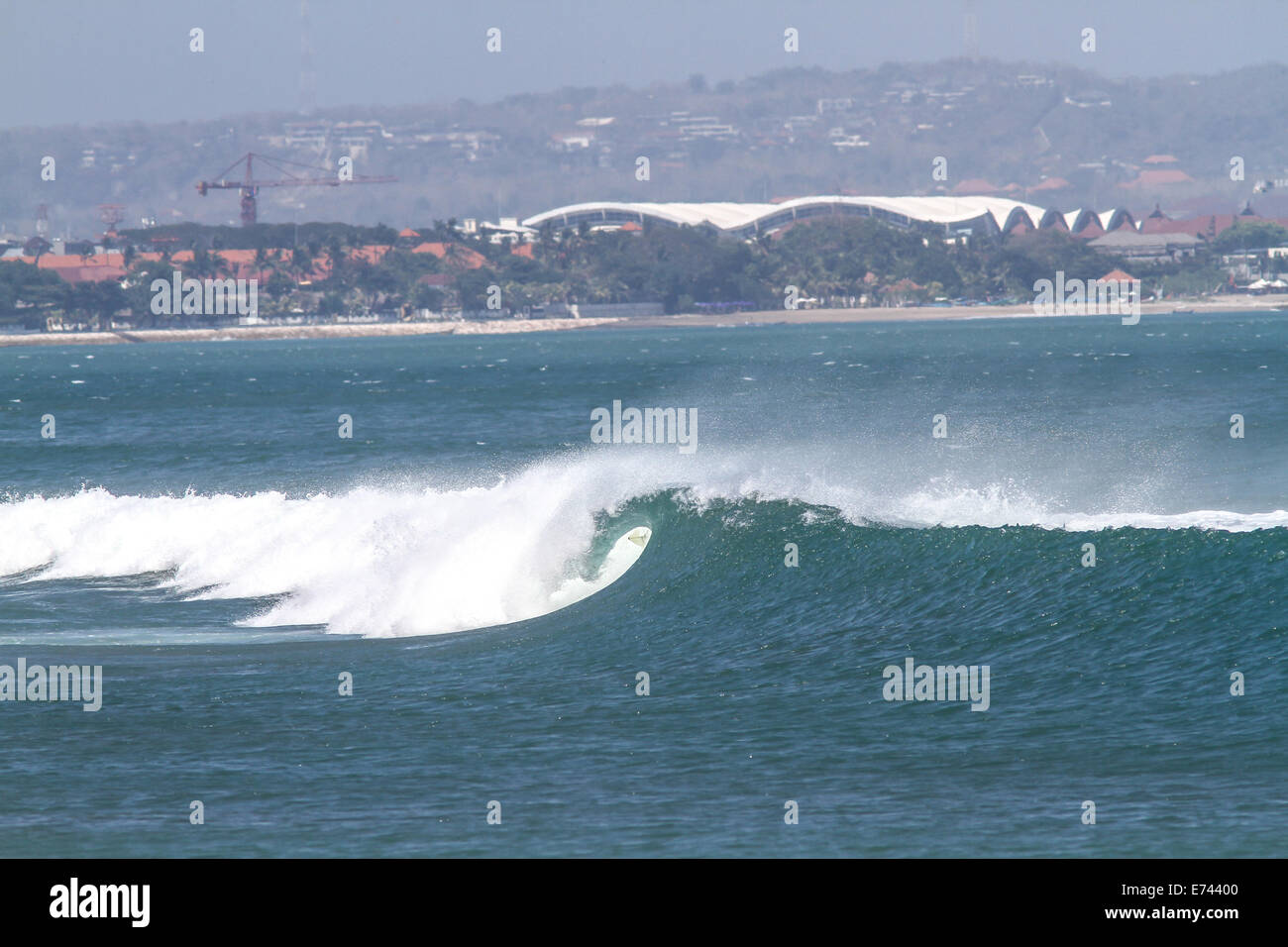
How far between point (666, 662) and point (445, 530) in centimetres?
792

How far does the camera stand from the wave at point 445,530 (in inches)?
855

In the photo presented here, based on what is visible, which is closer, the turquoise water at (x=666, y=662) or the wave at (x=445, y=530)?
the turquoise water at (x=666, y=662)

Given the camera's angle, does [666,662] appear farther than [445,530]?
No

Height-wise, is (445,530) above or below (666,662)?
above

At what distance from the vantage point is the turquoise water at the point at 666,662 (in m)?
11.8

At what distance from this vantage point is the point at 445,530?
24.7 metres

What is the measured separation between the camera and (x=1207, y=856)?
1030 centimetres

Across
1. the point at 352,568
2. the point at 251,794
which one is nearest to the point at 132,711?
the point at 251,794

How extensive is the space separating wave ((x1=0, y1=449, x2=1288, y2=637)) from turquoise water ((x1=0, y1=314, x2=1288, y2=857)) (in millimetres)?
80

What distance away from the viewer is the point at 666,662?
17.6m

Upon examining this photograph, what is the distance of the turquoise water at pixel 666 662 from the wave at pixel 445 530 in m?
0.08

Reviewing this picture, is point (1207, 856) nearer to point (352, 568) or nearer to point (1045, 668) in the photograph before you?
point (1045, 668)

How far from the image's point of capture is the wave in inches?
855
